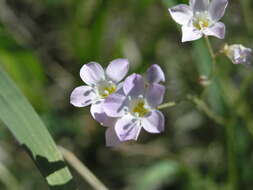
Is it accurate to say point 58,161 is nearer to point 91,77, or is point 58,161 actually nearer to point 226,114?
point 91,77

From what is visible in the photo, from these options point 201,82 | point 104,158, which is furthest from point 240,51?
point 104,158

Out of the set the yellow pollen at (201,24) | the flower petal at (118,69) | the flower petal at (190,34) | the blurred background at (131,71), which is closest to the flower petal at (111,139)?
the flower petal at (118,69)

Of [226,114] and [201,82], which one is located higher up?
[201,82]

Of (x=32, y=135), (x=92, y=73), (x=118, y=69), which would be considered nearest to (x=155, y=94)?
(x=118, y=69)

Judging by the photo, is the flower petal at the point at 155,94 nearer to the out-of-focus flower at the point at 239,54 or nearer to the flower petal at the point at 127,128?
the flower petal at the point at 127,128

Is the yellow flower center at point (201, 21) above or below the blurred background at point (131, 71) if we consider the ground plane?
above

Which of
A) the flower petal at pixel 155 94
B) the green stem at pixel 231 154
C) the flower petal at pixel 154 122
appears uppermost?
the flower petal at pixel 155 94
